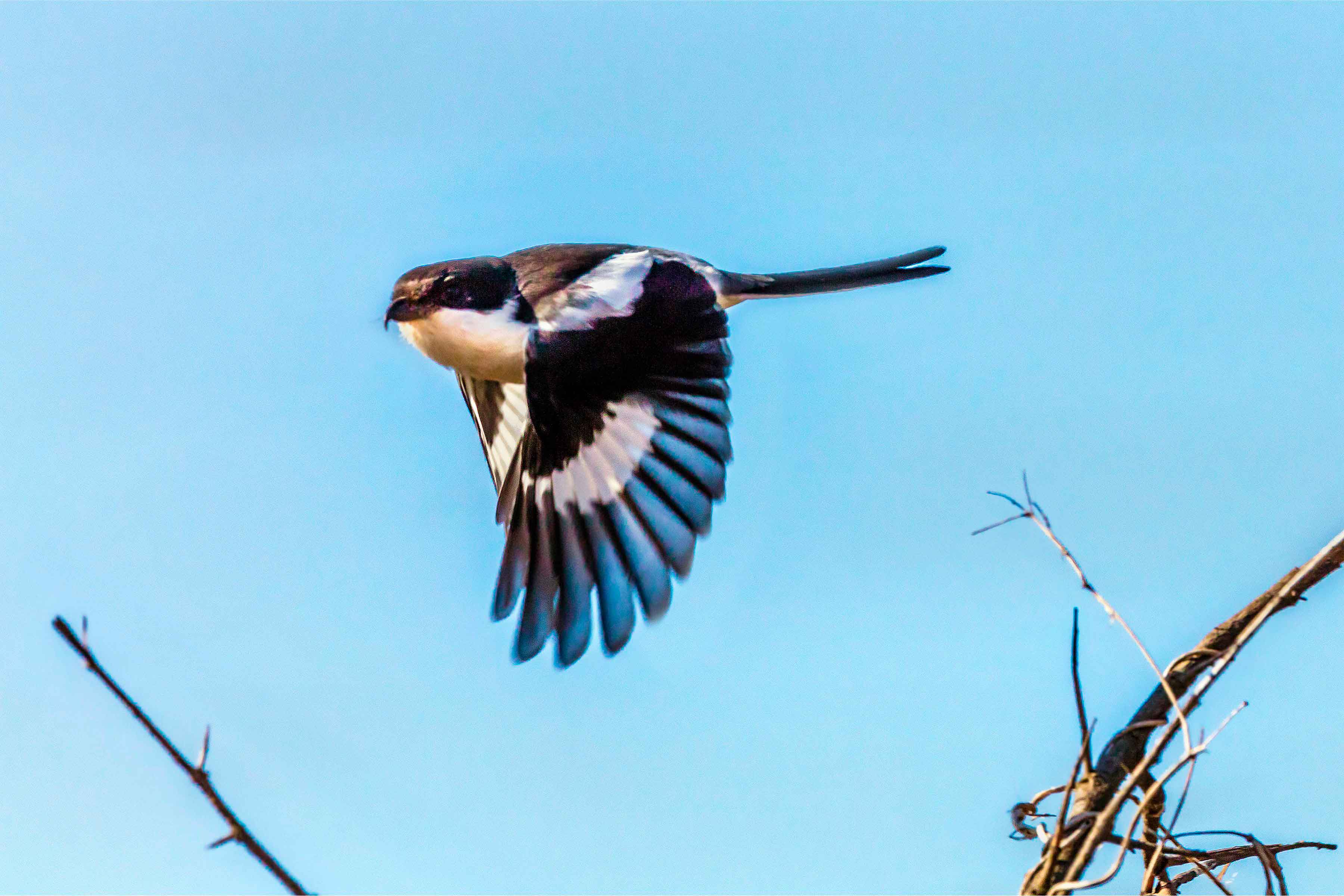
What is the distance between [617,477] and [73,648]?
180 cm

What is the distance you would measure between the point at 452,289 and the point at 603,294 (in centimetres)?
33

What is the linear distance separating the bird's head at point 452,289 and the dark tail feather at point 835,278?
610 millimetres

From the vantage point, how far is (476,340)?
2529 mm

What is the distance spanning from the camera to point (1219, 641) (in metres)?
1.19

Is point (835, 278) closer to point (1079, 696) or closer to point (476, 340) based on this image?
point (476, 340)

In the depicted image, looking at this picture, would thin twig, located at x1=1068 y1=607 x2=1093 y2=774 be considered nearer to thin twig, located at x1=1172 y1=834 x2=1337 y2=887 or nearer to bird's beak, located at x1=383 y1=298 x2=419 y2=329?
thin twig, located at x1=1172 y1=834 x2=1337 y2=887

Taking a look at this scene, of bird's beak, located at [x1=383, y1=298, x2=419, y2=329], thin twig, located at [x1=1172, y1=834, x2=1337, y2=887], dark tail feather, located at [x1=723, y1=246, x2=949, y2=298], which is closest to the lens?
thin twig, located at [x1=1172, y1=834, x2=1337, y2=887]

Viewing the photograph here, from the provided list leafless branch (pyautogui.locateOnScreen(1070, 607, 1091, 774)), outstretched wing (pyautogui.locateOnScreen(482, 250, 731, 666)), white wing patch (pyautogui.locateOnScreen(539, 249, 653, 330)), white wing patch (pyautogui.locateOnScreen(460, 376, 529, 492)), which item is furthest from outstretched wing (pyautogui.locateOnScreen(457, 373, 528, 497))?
leafless branch (pyautogui.locateOnScreen(1070, 607, 1091, 774))

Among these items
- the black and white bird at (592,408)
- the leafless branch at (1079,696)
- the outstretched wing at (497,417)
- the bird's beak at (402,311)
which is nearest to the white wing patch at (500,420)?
the outstretched wing at (497,417)

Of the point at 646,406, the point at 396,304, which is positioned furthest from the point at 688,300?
the point at 396,304

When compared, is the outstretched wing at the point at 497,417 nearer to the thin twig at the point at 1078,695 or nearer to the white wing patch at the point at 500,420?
the white wing patch at the point at 500,420

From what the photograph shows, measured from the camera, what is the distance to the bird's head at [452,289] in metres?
2.57

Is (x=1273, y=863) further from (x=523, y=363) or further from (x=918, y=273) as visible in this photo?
(x=918, y=273)

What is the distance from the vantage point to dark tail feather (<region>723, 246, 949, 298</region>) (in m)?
3.03
